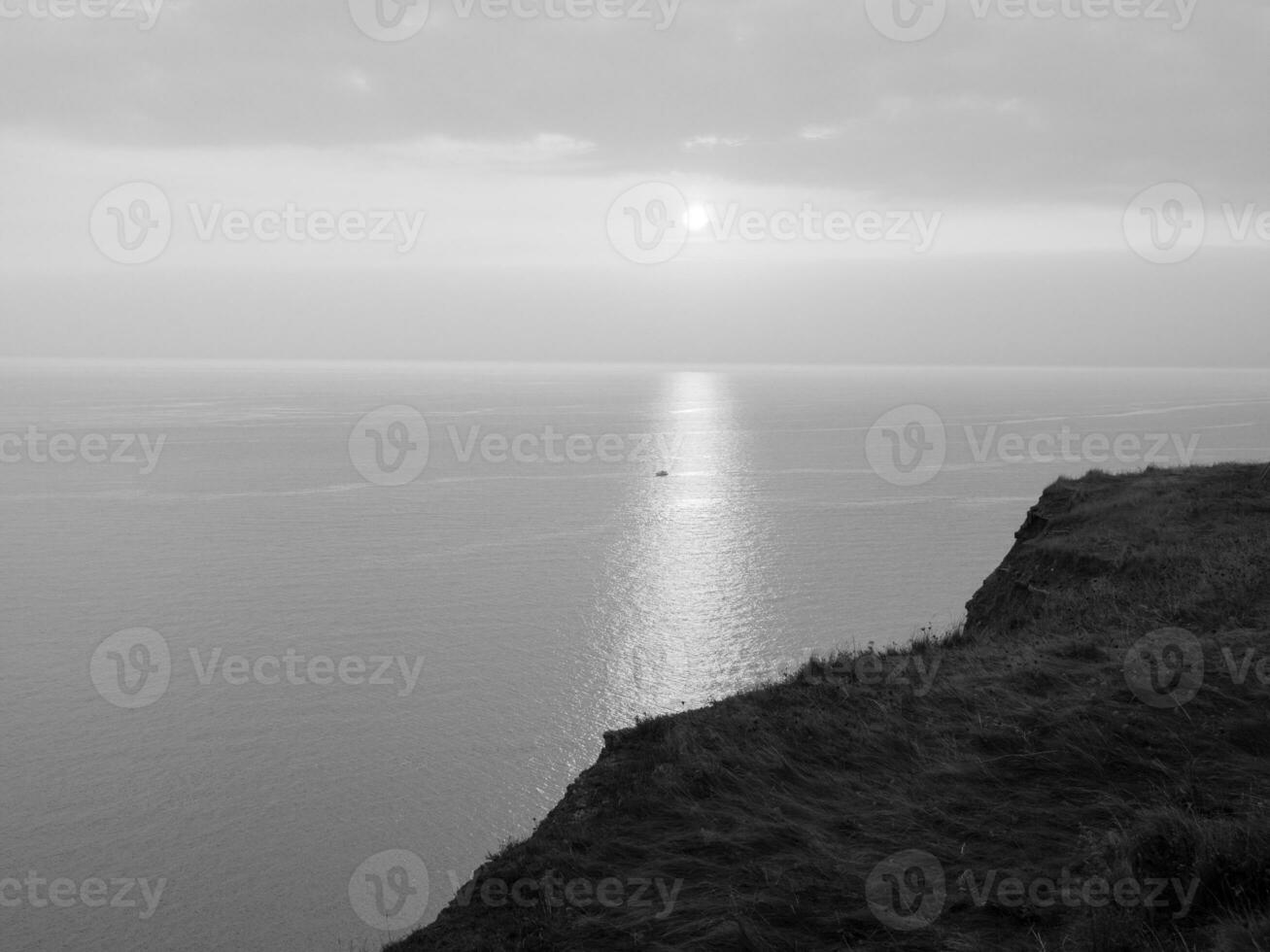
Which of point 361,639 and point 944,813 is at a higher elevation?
point 361,639

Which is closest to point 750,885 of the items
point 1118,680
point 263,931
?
point 1118,680

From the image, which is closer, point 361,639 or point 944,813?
point 944,813

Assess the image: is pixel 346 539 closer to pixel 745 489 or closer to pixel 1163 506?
pixel 745 489

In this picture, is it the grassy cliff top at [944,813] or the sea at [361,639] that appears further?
the sea at [361,639]

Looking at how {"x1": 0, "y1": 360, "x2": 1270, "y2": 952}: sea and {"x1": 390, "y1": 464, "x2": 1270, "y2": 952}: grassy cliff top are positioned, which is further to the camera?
{"x1": 0, "y1": 360, "x2": 1270, "y2": 952}: sea
